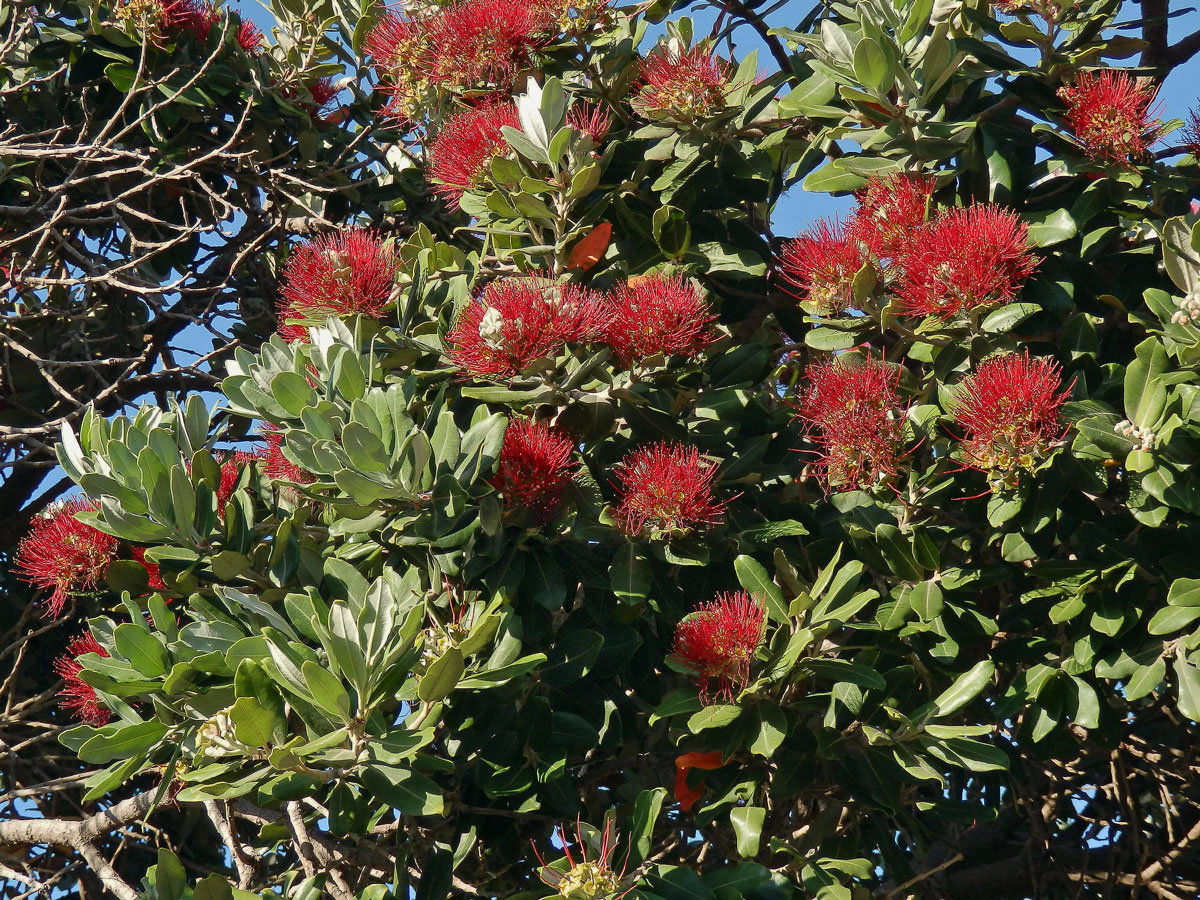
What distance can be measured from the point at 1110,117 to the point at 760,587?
3.97 feet

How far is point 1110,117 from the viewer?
2.61 metres

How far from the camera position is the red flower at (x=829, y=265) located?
259 centimetres

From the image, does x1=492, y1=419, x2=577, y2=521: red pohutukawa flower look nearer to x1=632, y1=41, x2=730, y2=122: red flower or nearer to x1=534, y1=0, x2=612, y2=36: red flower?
x1=632, y1=41, x2=730, y2=122: red flower

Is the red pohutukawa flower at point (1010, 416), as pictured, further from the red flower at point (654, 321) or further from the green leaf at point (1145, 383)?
the red flower at point (654, 321)

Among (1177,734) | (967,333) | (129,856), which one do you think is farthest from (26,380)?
(1177,734)

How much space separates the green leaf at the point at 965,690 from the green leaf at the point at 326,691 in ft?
3.67

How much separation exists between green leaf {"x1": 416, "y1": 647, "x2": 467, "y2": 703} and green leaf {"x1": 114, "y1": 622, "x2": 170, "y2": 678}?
61 centimetres

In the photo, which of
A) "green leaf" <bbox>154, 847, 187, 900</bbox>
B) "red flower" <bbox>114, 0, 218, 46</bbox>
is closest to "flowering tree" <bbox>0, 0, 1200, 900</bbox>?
"green leaf" <bbox>154, 847, 187, 900</bbox>

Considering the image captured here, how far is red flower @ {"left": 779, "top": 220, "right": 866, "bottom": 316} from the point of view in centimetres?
259

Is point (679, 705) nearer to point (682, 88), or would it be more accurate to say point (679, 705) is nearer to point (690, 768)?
point (690, 768)

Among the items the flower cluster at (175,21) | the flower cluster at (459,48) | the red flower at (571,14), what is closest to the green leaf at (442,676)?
the flower cluster at (459,48)

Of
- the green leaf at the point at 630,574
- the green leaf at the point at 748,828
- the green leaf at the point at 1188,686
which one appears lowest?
the green leaf at the point at 748,828

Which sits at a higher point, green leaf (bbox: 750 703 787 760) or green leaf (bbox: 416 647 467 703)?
green leaf (bbox: 416 647 467 703)

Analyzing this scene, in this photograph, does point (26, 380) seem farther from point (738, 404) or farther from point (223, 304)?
point (738, 404)
